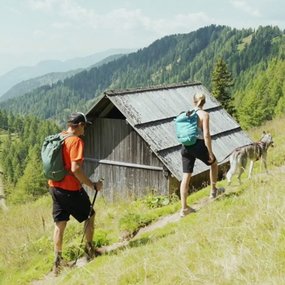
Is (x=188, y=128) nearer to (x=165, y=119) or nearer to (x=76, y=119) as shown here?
(x=76, y=119)

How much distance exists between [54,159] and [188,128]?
273 centimetres

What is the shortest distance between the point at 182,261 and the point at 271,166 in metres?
9.32

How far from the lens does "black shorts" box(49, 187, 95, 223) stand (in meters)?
6.55

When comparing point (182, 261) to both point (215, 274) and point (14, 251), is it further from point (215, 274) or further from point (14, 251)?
point (14, 251)

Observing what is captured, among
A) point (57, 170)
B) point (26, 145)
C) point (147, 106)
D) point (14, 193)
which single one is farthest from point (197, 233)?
point (26, 145)

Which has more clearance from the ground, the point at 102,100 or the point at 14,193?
the point at 102,100

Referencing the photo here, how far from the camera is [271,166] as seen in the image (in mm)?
13109

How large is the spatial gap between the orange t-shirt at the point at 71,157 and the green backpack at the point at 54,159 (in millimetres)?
69

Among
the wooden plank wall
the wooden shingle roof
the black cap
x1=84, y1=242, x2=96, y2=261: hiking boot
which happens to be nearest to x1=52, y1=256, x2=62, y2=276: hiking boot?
x1=84, y1=242, x2=96, y2=261: hiking boot

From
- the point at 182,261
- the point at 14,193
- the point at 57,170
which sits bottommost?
the point at 14,193

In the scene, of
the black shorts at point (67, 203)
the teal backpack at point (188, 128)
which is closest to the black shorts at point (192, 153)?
the teal backpack at point (188, 128)

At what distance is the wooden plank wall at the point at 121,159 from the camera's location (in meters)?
16.7

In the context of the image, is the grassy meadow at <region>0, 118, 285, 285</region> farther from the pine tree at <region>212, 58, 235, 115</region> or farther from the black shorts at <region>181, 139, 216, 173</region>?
the pine tree at <region>212, 58, 235, 115</region>

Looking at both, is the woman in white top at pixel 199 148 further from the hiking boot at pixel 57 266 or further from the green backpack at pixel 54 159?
the hiking boot at pixel 57 266
